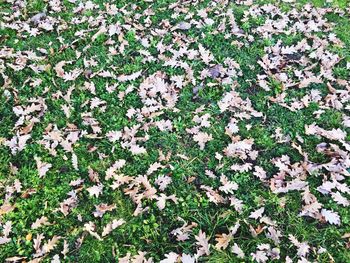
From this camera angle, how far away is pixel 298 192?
3969mm

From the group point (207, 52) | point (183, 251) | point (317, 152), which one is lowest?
point (183, 251)

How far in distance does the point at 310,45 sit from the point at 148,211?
135 inches

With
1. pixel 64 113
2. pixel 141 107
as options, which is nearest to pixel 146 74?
pixel 141 107

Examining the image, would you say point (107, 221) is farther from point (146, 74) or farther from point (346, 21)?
point (346, 21)

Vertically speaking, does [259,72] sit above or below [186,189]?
above

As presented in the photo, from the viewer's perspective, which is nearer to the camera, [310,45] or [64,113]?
[64,113]

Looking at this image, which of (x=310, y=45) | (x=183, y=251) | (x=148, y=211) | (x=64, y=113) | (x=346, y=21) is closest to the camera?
(x=183, y=251)

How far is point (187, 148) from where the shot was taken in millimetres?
4379

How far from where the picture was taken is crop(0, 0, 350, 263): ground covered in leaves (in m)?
3.66

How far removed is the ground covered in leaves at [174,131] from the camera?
12.0ft

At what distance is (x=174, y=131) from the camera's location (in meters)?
4.55

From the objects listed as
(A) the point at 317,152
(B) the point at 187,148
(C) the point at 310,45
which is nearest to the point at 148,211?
(B) the point at 187,148

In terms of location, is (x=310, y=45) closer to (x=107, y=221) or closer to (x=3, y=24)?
(x=107, y=221)

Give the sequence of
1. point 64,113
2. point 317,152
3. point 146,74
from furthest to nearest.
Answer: point 146,74 → point 64,113 → point 317,152
